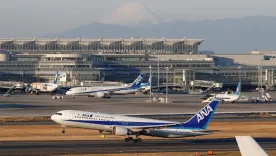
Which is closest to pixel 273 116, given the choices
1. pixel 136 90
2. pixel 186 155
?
pixel 186 155

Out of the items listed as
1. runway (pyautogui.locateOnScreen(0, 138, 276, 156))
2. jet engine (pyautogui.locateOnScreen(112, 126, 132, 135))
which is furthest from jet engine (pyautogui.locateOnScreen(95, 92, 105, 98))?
jet engine (pyautogui.locateOnScreen(112, 126, 132, 135))

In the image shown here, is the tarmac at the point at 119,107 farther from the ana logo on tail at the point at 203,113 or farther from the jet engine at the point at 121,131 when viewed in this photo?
the ana logo on tail at the point at 203,113

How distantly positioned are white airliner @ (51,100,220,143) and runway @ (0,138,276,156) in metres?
1.02

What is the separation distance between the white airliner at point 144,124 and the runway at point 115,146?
1016 mm

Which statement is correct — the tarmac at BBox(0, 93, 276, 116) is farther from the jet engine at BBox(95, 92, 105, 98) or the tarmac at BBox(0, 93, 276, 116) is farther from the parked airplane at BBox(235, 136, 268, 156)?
the parked airplane at BBox(235, 136, 268, 156)

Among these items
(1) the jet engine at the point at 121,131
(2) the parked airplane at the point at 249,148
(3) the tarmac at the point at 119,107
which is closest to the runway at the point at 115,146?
(1) the jet engine at the point at 121,131

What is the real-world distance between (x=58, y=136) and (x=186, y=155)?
65.0 ft

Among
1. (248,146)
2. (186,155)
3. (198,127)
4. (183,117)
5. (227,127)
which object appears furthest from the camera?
(183,117)

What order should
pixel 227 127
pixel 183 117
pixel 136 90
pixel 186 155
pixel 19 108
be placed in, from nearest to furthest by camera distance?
pixel 186 155 < pixel 227 127 < pixel 183 117 < pixel 19 108 < pixel 136 90

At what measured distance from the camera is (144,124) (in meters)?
67.2

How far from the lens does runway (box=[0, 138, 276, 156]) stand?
197 ft

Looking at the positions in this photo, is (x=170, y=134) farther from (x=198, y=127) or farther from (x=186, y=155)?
(x=186, y=155)

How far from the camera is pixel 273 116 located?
10856cm

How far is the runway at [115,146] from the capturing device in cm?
6009
